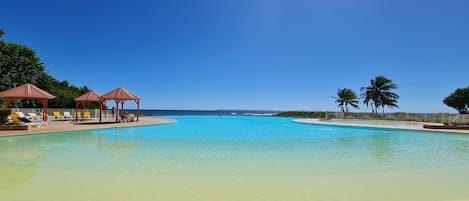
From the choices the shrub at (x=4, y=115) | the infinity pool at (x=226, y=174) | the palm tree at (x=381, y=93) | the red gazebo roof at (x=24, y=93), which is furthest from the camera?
the palm tree at (x=381, y=93)

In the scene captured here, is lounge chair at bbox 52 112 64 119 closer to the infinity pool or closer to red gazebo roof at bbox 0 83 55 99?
red gazebo roof at bbox 0 83 55 99

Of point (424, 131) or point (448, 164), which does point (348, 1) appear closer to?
point (424, 131)

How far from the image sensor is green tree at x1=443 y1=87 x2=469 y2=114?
36.8m

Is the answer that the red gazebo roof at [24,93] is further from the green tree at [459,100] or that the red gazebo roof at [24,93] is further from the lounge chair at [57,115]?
the green tree at [459,100]

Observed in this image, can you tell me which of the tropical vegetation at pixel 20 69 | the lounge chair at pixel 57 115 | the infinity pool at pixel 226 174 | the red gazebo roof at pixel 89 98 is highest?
the tropical vegetation at pixel 20 69

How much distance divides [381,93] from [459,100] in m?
16.2

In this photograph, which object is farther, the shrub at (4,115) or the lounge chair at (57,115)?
the lounge chair at (57,115)

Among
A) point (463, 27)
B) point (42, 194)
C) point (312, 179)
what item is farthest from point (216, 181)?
point (463, 27)

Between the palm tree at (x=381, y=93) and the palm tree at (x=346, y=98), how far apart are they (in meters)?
1.70

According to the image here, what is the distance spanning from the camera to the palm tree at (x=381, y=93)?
31.5m

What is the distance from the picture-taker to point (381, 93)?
3197cm

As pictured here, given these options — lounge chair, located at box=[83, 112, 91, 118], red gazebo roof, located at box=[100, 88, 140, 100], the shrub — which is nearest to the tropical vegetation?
lounge chair, located at box=[83, 112, 91, 118]

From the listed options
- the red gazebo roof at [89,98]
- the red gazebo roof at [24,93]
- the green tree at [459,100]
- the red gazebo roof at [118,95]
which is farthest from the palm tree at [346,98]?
the red gazebo roof at [24,93]

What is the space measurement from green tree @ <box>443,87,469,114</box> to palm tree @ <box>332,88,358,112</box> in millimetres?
16550
